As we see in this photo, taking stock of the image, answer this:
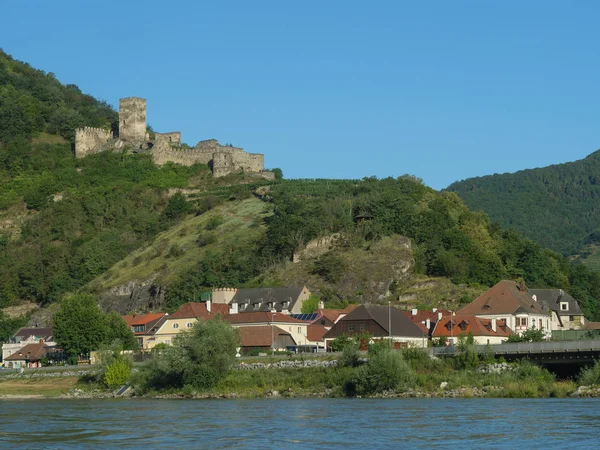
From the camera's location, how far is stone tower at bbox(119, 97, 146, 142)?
171 m

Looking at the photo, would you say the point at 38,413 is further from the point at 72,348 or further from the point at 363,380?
the point at 72,348

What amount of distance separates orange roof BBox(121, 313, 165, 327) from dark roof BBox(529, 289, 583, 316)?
130ft

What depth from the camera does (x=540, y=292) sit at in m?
110

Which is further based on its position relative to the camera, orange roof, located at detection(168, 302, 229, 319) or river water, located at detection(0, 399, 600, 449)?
orange roof, located at detection(168, 302, 229, 319)

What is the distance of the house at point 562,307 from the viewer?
108 meters

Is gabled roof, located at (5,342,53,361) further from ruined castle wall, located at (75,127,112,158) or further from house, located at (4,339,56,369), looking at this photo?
ruined castle wall, located at (75,127,112,158)

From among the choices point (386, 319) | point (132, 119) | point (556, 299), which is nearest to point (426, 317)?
point (386, 319)

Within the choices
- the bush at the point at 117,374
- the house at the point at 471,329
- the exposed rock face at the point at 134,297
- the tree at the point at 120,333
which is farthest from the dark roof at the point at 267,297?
the bush at the point at 117,374

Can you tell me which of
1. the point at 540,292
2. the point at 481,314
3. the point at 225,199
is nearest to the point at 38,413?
the point at 481,314

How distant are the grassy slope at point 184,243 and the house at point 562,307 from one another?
3636 cm

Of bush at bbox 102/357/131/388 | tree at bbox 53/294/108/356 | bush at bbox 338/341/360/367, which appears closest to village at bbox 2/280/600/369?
tree at bbox 53/294/108/356

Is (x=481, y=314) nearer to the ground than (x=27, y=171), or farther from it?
nearer to the ground

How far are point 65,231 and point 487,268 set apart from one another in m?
64.8

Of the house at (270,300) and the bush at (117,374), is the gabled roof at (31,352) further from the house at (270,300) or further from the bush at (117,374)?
the bush at (117,374)
